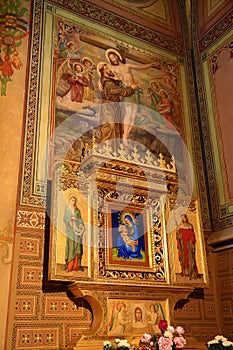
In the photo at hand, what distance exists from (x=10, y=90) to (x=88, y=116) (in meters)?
1.34

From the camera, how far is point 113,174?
6363 mm

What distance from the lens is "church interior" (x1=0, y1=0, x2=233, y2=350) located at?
561 cm

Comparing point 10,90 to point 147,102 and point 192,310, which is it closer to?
point 147,102

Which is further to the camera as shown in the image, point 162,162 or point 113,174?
point 162,162

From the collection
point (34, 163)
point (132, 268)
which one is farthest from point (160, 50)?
point (132, 268)

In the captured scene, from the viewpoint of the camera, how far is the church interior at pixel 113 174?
5609 mm

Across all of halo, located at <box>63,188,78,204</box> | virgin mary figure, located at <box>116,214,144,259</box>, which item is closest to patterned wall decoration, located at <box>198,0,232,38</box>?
virgin mary figure, located at <box>116,214,144,259</box>

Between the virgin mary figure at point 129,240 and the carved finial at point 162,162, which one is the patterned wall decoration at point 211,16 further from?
the virgin mary figure at point 129,240

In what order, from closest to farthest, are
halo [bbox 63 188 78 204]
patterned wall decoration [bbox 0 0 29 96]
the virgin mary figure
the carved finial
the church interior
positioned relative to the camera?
the church interior → halo [bbox 63 188 78 204] → the virgin mary figure → patterned wall decoration [bbox 0 0 29 96] → the carved finial

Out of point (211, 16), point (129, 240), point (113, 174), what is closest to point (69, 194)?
point (113, 174)

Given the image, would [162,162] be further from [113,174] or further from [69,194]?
[69,194]

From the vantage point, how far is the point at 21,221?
577cm

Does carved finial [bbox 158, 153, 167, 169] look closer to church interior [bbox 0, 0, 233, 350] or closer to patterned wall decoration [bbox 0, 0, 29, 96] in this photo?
church interior [bbox 0, 0, 233, 350]

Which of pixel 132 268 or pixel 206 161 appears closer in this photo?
pixel 132 268
